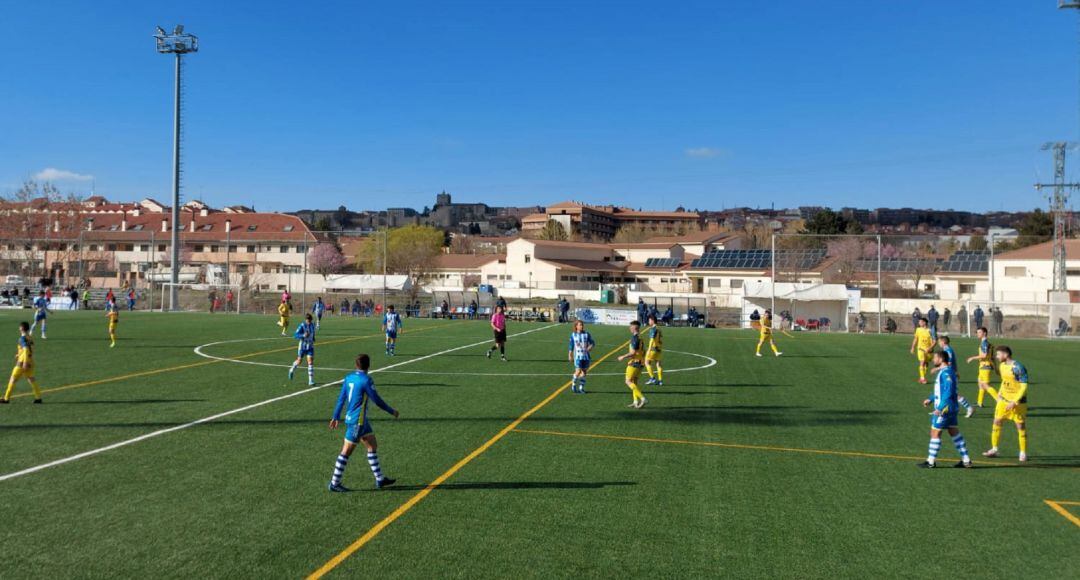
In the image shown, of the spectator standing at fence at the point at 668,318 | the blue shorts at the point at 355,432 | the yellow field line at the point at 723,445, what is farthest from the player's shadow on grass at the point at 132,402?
the spectator standing at fence at the point at 668,318

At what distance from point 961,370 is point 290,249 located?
79590mm

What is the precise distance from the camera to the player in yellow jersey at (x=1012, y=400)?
13500 mm

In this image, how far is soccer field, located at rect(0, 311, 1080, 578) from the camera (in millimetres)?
8367

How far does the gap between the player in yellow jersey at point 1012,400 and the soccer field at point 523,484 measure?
1.43 ft

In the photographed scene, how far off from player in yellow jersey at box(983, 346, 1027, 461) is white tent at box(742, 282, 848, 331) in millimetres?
39959

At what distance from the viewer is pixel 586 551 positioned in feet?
28.1

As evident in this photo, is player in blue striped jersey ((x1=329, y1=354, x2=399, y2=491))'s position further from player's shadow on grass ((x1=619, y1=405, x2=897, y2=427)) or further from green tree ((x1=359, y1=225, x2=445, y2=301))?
green tree ((x1=359, y1=225, x2=445, y2=301))

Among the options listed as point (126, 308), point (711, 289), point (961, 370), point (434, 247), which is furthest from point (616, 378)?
point (434, 247)

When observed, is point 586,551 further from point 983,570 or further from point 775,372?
point 775,372

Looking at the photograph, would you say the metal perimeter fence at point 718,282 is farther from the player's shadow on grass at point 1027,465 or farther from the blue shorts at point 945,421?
the blue shorts at point 945,421

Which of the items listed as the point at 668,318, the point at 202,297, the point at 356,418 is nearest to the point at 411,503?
the point at 356,418

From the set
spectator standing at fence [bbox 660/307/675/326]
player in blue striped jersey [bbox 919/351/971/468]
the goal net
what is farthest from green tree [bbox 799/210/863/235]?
player in blue striped jersey [bbox 919/351/971/468]

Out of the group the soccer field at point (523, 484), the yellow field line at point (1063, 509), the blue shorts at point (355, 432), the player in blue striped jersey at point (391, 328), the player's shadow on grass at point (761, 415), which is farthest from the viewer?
the player in blue striped jersey at point (391, 328)

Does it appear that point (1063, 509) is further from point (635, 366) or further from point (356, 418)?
point (356, 418)
